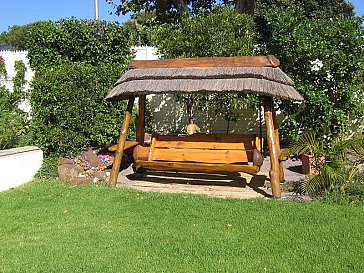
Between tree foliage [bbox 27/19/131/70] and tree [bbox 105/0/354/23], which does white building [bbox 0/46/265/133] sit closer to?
tree foliage [bbox 27/19/131/70]

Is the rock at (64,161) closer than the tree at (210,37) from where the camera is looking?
Yes

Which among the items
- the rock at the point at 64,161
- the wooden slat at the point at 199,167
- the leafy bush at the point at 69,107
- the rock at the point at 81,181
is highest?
the leafy bush at the point at 69,107

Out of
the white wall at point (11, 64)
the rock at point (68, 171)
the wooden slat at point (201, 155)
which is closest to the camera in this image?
the wooden slat at point (201, 155)

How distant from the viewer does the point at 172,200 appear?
259 inches

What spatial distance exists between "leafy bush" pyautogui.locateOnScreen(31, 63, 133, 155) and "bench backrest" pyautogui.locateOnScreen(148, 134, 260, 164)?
6.43ft

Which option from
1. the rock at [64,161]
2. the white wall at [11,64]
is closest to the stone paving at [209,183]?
the rock at [64,161]

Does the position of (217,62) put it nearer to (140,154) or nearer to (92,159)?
(140,154)

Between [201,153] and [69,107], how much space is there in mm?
3255

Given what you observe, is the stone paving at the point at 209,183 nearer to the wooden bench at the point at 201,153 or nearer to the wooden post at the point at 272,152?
the wooden post at the point at 272,152

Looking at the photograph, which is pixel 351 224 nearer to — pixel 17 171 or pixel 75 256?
pixel 75 256

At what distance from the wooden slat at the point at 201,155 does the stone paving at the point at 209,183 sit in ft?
1.80

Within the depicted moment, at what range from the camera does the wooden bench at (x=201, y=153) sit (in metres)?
7.43

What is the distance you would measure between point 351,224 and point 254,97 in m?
5.35

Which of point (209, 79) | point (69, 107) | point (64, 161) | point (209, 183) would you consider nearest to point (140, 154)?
point (209, 183)
